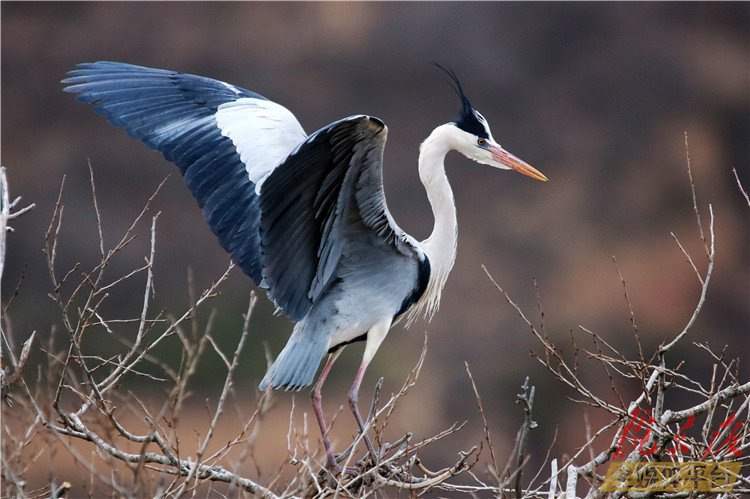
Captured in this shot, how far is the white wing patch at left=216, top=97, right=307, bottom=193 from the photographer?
2629mm

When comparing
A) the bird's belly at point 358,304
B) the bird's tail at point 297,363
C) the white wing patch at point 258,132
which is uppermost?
the white wing patch at point 258,132

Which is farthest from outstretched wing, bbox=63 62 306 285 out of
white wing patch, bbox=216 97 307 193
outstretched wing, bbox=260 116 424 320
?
outstretched wing, bbox=260 116 424 320

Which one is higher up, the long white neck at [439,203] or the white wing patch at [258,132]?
the white wing patch at [258,132]

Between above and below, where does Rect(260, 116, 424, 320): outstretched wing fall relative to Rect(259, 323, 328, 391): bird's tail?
above

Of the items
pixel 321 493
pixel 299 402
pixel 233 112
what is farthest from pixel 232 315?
pixel 321 493

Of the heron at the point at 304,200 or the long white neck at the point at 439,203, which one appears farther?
the long white neck at the point at 439,203

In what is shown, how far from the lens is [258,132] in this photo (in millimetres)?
2742

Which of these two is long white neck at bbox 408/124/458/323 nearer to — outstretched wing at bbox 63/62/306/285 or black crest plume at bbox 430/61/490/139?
black crest plume at bbox 430/61/490/139

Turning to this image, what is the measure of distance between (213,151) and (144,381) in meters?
5.47

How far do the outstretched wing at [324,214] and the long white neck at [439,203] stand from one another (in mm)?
101

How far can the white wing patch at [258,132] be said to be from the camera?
263cm

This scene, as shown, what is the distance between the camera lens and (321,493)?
188 centimetres

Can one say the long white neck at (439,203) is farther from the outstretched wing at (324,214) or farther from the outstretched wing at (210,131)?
the outstretched wing at (210,131)

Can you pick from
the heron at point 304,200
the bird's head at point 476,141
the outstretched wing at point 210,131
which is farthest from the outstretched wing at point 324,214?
the bird's head at point 476,141
